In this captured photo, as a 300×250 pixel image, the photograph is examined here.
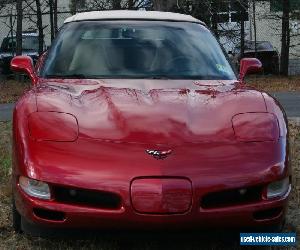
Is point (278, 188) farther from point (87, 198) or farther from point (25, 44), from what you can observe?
point (25, 44)

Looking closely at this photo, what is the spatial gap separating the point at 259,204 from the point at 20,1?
17.1m

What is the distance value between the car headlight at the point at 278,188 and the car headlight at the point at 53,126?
1.12 m

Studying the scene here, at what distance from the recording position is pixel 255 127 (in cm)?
356

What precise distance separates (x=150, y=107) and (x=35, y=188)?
857mm

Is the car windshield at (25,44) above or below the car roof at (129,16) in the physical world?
below

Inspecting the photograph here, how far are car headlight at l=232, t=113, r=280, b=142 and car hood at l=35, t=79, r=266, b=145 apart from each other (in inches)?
1.9

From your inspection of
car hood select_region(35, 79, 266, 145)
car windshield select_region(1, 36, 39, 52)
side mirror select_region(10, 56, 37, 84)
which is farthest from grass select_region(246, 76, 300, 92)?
car hood select_region(35, 79, 266, 145)

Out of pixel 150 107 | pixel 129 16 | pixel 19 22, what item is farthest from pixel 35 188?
pixel 19 22

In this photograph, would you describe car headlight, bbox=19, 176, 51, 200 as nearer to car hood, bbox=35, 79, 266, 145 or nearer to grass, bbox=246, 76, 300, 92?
car hood, bbox=35, 79, 266, 145

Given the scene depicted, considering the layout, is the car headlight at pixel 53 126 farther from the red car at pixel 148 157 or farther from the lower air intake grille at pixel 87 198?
the lower air intake grille at pixel 87 198

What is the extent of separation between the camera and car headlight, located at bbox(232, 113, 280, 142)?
11.4ft

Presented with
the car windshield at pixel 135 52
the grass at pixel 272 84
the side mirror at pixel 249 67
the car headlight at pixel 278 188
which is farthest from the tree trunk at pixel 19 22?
the car headlight at pixel 278 188

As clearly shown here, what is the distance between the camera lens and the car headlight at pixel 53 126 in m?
3.40

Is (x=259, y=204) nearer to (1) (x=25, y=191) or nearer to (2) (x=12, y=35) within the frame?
(1) (x=25, y=191)
